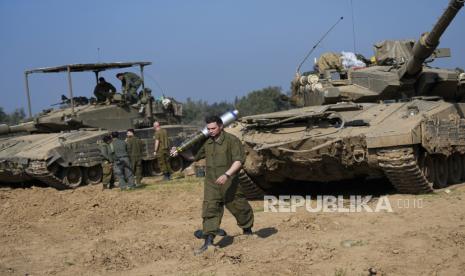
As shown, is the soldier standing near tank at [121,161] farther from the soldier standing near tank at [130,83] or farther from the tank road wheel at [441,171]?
the tank road wheel at [441,171]

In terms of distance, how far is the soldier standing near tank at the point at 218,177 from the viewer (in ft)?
22.4

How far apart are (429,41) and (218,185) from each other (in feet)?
17.0

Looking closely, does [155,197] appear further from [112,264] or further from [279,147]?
[112,264]

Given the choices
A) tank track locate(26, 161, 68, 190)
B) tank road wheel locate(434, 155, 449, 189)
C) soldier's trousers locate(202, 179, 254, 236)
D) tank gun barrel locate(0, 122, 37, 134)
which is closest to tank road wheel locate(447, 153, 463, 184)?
tank road wheel locate(434, 155, 449, 189)

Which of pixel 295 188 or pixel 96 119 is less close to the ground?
pixel 96 119

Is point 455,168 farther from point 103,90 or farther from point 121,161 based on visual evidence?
point 103,90

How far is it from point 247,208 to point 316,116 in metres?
2.90

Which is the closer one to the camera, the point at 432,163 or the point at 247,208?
the point at 247,208

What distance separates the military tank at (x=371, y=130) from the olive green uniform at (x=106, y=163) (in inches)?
164

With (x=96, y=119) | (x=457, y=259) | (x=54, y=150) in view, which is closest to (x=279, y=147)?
(x=457, y=259)

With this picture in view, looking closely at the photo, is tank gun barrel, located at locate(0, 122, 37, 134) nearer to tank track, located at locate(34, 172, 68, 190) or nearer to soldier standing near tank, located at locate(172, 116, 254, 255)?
tank track, located at locate(34, 172, 68, 190)

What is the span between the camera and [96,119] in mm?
16609

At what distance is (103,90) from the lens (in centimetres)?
1769

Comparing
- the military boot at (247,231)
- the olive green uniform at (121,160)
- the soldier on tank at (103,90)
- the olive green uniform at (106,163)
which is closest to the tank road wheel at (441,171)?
the military boot at (247,231)
